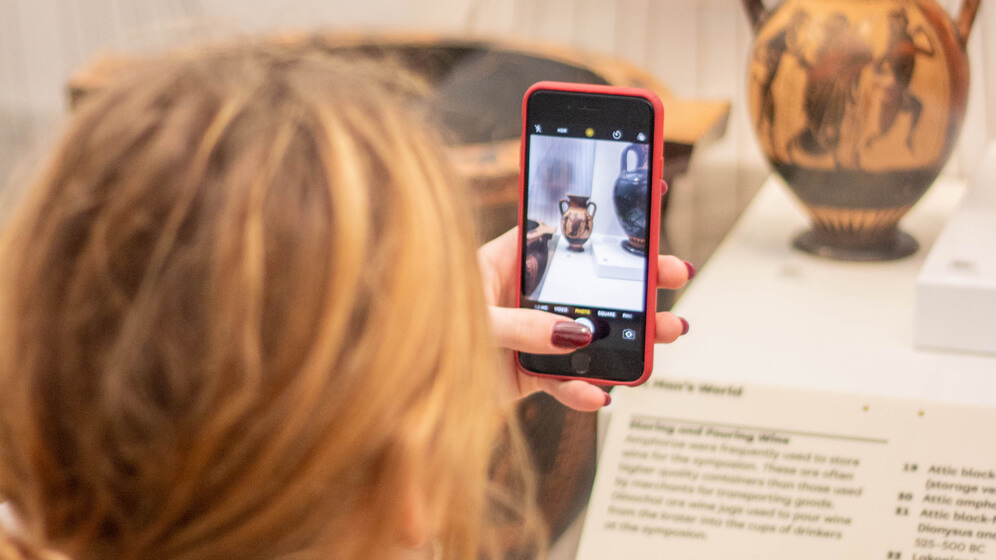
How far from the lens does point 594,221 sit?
451 mm

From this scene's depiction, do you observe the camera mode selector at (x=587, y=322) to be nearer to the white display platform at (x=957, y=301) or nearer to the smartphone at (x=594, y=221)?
the smartphone at (x=594, y=221)

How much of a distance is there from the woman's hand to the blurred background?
331 mm

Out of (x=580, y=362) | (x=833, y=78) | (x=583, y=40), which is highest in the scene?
(x=583, y=40)

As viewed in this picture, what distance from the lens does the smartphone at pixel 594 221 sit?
44 centimetres

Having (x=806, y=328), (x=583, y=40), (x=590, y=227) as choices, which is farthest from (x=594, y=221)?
(x=583, y=40)

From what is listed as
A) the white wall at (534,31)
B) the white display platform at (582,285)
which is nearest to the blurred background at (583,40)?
the white wall at (534,31)

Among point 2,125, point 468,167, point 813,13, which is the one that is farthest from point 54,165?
point 2,125

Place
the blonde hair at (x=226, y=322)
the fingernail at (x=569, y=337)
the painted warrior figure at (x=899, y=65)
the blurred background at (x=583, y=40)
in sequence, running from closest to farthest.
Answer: the blonde hair at (x=226, y=322) < the fingernail at (x=569, y=337) < the painted warrior figure at (x=899, y=65) < the blurred background at (x=583, y=40)

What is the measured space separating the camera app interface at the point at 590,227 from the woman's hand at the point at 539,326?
18mm

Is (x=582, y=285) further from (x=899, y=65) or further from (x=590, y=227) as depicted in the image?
(x=899, y=65)

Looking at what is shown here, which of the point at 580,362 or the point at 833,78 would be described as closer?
the point at 580,362

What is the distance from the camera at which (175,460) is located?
0.75 ft

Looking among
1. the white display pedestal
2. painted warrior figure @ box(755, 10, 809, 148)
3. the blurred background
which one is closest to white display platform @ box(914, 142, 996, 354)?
the white display pedestal

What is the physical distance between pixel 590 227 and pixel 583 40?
2.57 ft
